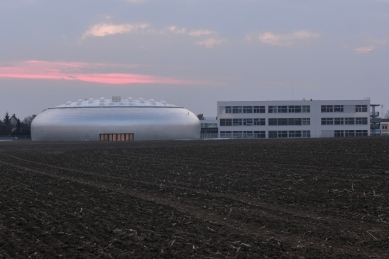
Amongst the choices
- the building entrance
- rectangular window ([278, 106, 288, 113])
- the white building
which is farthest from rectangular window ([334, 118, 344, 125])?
the building entrance

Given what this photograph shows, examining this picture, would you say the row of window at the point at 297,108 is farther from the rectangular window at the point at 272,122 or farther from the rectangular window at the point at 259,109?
the rectangular window at the point at 272,122

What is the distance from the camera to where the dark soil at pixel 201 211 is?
39.3 feet

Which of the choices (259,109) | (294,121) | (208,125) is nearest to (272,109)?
(259,109)

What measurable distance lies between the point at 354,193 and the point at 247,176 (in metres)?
6.84

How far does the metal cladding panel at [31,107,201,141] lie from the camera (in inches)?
3893

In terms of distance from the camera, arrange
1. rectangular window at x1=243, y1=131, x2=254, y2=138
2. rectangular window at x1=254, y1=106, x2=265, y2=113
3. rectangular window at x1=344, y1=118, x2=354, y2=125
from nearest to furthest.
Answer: rectangular window at x1=344, y1=118, x2=354, y2=125 → rectangular window at x1=243, y1=131, x2=254, y2=138 → rectangular window at x1=254, y1=106, x2=265, y2=113

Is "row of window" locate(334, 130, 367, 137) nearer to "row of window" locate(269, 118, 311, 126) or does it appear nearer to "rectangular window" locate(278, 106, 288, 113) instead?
"row of window" locate(269, 118, 311, 126)

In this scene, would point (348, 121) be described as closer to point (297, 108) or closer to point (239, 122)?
point (297, 108)

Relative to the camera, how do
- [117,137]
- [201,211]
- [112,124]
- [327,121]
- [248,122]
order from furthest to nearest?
[248,122] → [327,121] → [117,137] → [112,124] → [201,211]

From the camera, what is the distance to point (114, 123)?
98688 mm

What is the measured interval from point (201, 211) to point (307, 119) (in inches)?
3594

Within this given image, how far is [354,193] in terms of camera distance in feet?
63.6

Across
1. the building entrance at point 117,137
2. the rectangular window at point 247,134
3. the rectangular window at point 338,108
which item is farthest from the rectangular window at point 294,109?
the building entrance at point 117,137

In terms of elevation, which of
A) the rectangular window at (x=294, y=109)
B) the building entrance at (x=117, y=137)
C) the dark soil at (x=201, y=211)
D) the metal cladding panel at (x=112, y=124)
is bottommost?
the dark soil at (x=201, y=211)
